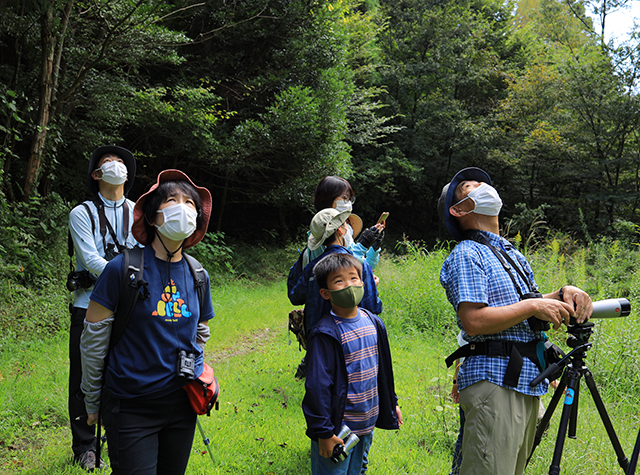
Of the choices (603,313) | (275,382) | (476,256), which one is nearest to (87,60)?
(275,382)

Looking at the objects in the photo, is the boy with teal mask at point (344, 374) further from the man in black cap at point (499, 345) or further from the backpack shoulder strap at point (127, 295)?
the backpack shoulder strap at point (127, 295)

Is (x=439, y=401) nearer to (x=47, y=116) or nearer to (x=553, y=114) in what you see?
(x=47, y=116)

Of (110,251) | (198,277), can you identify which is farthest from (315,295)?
(110,251)

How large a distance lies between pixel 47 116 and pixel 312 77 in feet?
26.3

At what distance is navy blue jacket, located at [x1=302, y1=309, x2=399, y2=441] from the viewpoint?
2.14 meters

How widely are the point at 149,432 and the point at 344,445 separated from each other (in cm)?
97

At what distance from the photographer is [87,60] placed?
7664 mm

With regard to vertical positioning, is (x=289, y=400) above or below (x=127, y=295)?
below

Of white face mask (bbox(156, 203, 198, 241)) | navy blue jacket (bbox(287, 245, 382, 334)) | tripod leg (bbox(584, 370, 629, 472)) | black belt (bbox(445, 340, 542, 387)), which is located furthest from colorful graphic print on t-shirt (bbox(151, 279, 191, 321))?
tripod leg (bbox(584, 370, 629, 472))

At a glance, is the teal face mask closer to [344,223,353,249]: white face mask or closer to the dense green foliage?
[344,223,353,249]: white face mask

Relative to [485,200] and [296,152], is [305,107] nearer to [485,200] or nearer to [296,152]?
[296,152]

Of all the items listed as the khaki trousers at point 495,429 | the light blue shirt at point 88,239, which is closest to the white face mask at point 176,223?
the light blue shirt at point 88,239

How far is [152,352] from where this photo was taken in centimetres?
196

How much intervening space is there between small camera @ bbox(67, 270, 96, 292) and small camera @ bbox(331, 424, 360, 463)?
2.13m
